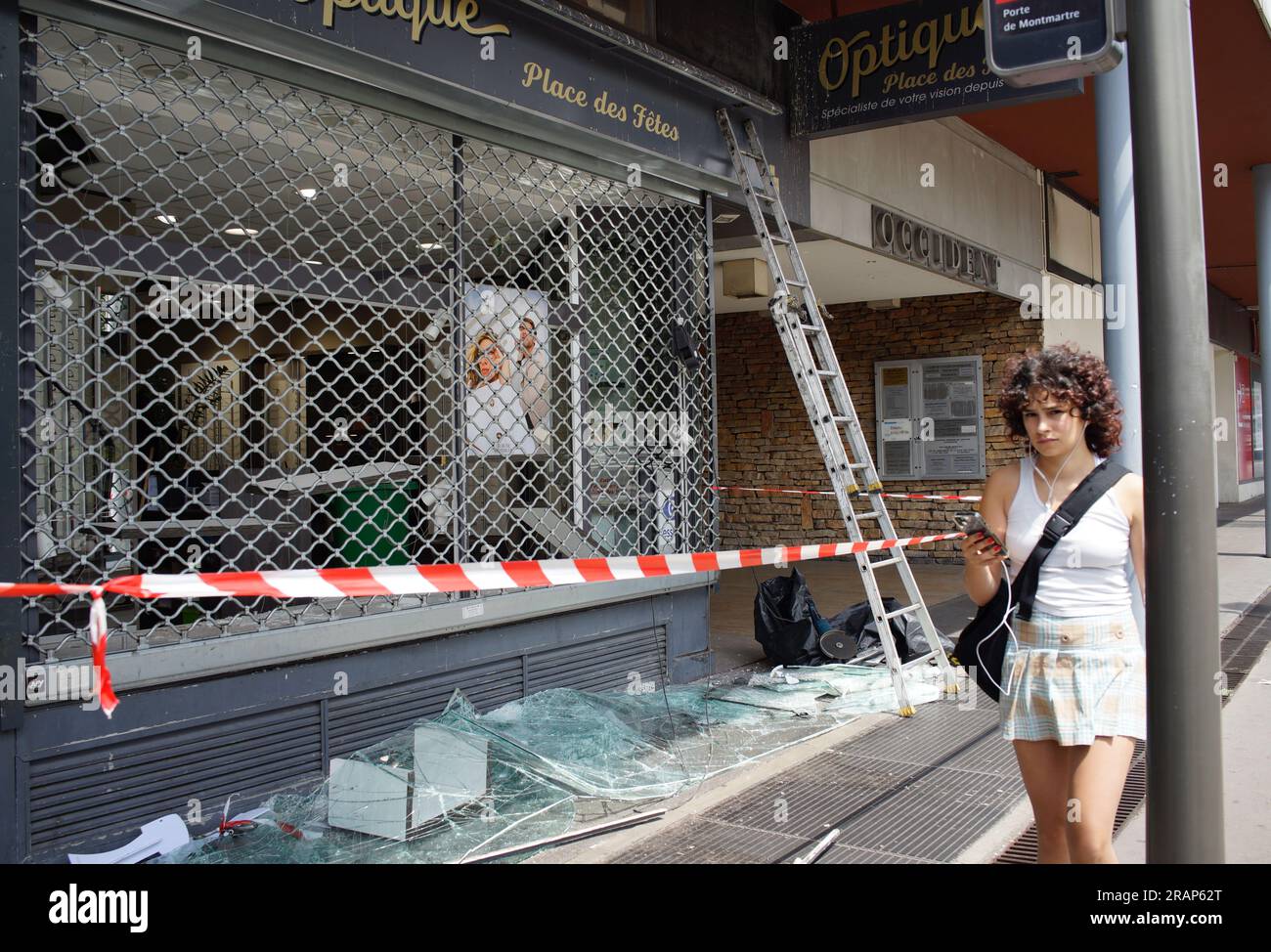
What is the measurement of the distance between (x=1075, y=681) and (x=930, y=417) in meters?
10.5

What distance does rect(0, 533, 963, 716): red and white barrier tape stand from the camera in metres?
2.55

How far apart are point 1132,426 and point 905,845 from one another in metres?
2.24

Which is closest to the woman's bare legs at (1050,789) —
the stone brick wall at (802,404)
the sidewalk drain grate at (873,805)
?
the sidewalk drain grate at (873,805)

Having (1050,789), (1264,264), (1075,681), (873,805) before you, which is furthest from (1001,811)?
(1264,264)

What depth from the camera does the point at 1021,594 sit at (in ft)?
9.31

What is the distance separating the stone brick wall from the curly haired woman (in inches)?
385

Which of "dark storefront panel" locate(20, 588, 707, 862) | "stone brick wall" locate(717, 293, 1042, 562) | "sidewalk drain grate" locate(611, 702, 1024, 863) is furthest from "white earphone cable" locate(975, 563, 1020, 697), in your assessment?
"stone brick wall" locate(717, 293, 1042, 562)

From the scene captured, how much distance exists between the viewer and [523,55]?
5.30 meters

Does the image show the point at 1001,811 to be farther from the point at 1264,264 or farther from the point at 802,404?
the point at 1264,264

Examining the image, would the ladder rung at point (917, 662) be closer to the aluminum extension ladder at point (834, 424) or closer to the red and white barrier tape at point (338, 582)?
the aluminum extension ladder at point (834, 424)

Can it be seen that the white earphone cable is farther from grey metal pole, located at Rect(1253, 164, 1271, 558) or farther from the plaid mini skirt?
grey metal pole, located at Rect(1253, 164, 1271, 558)
